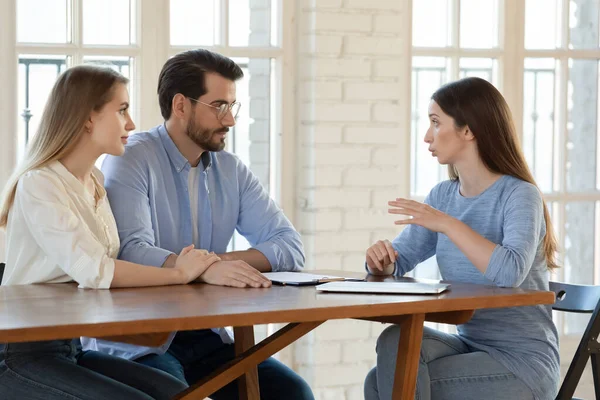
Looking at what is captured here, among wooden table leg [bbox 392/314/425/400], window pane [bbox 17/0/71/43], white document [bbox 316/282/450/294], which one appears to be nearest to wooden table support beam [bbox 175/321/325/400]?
white document [bbox 316/282/450/294]

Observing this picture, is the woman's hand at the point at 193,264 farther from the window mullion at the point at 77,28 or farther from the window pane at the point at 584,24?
the window pane at the point at 584,24

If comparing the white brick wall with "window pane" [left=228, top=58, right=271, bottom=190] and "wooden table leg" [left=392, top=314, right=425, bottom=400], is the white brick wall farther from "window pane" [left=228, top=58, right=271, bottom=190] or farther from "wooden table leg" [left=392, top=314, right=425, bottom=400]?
"wooden table leg" [left=392, top=314, right=425, bottom=400]

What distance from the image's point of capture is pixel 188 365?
279cm

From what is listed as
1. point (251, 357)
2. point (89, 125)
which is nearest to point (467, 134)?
point (251, 357)

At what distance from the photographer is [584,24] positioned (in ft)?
14.7

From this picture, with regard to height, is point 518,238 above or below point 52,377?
above

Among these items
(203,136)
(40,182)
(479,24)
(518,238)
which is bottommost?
(518,238)

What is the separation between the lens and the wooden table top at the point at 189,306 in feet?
5.78

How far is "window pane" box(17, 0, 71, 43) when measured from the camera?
362 centimetres

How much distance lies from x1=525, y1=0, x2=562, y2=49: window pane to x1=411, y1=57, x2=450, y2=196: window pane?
47 centimetres

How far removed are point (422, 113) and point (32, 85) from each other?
172 cm

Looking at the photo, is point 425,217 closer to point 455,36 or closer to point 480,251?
point 480,251

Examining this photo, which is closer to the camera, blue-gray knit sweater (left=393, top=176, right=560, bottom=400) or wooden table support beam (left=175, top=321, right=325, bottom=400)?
wooden table support beam (left=175, top=321, right=325, bottom=400)

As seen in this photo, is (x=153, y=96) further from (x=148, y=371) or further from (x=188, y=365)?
(x=148, y=371)
